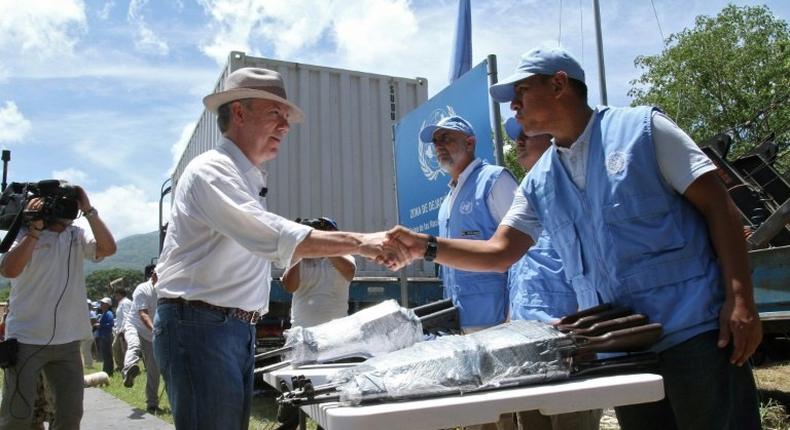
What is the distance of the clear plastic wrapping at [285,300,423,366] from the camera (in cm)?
235

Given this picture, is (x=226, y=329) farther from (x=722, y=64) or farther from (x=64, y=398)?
(x=722, y=64)

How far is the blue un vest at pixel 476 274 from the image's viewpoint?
135 inches

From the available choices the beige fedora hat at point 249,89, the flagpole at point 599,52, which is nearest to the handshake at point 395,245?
the beige fedora hat at point 249,89

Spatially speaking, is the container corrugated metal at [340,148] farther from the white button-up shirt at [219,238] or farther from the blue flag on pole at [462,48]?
the white button-up shirt at [219,238]

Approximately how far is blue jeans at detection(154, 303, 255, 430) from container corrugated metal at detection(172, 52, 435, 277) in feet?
19.9

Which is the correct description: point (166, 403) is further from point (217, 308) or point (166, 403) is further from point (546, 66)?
point (546, 66)

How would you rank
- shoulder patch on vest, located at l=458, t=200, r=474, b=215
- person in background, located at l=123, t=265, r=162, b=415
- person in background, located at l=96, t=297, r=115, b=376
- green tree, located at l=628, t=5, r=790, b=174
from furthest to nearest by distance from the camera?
green tree, located at l=628, t=5, r=790, b=174 < person in background, located at l=96, t=297, r=115, b=376 < person in background, located at l=123, t=265, r=162, b=415 < shoulder patch on vest, located at l=458, t=200, r=474, b=215

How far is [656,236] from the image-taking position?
1.90m

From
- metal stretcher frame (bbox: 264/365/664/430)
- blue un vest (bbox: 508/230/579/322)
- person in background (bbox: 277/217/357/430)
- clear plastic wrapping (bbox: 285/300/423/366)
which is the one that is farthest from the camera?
person in background (bbox: 277/217/357/430)

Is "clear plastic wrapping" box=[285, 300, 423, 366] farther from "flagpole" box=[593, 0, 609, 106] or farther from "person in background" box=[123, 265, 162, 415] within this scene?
"flagpole" box=[593, 0, 609, 106]

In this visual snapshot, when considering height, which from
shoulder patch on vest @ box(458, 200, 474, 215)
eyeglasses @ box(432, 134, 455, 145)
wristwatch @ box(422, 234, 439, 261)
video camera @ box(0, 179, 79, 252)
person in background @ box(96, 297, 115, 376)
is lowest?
person in background @ box(96, 297, 115, 376)

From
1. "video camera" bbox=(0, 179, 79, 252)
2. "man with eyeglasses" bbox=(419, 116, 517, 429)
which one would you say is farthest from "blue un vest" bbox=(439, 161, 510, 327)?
"video camera" bbox=(0, 179, 79, 252)

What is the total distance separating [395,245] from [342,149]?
21.2 feet

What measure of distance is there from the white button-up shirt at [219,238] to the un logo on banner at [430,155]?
9.84 feet
